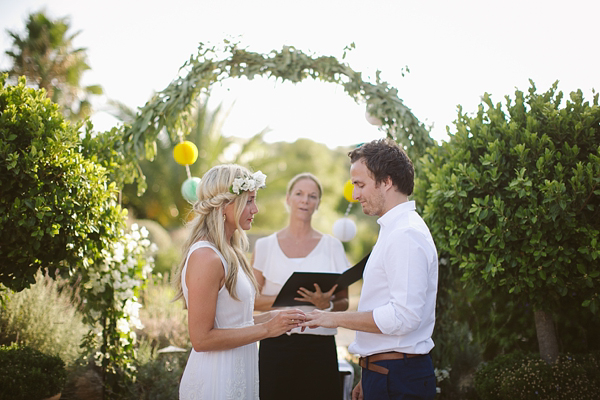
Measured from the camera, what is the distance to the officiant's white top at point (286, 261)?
360cm

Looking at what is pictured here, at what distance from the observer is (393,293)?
6.93 ft

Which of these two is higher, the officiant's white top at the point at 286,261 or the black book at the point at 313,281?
the officiant's white top at the point at 286,261

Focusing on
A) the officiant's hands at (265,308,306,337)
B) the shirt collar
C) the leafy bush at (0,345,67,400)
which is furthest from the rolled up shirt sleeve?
the leafy bush at (0,345,67,400)

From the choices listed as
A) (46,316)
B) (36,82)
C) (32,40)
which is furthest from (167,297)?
(32,40)

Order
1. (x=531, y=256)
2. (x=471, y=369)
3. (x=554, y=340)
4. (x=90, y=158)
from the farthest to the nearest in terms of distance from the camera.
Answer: (x=471, y=369) → (x=554, y=340) → (x=90, y=158) → (x=531, y=256)

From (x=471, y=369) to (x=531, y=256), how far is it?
6.23 ft

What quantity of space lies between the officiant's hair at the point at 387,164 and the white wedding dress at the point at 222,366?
2.89 feet

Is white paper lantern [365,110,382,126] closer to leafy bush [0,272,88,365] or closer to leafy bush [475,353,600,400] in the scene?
leafy bush [475,353,600,400]

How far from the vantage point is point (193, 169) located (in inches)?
558

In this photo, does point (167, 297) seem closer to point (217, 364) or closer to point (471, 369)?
point (471, 369)

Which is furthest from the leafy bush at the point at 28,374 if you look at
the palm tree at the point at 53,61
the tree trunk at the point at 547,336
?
the palm tree at the point at 53,61

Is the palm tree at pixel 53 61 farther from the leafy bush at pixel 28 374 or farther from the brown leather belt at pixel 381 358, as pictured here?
the brown leather belt at pixel 381 358

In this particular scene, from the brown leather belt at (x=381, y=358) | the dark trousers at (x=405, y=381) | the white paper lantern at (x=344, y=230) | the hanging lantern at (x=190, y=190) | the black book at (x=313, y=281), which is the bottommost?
the dark trousers at (x=405, y=381)

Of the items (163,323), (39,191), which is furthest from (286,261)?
(163,323)
